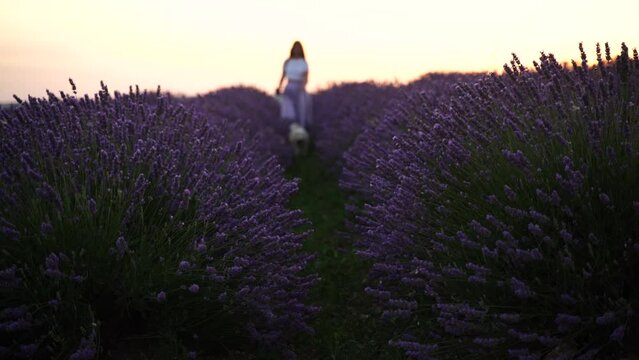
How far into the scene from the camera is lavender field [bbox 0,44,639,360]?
94.1 inches

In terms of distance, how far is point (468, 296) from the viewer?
8.84 ft

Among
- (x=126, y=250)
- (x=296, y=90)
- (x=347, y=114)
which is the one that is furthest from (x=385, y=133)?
(x=296, y=90)

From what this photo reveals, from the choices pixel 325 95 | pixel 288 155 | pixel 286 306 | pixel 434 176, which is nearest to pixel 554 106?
pixel 434 176

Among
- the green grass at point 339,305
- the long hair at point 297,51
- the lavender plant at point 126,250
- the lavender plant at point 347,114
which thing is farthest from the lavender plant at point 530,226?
the long hair at point 297,51

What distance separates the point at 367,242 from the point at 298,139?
7.45 metres

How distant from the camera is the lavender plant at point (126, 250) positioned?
8.23 ft

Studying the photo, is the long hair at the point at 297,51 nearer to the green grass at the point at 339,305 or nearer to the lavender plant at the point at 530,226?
the green grass at the point at 339,305

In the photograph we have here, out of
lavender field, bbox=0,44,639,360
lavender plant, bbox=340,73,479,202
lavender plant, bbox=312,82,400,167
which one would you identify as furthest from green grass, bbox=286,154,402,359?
lavender plant, bbox=312,82,400,167

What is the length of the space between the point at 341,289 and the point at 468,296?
1754 millimetres

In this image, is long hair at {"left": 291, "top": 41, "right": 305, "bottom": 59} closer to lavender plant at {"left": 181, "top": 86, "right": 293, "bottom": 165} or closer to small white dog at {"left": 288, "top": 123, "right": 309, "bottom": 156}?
lavender plant at {"left": 181, "top": 86, "right": 293, "bottom": 165}

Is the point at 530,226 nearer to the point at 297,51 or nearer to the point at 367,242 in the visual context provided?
the point at 367,242

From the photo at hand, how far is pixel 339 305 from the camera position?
13.3 feet

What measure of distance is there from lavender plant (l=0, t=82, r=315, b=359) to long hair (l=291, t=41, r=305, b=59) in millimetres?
9222

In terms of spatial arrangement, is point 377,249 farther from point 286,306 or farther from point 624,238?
point 624,238
